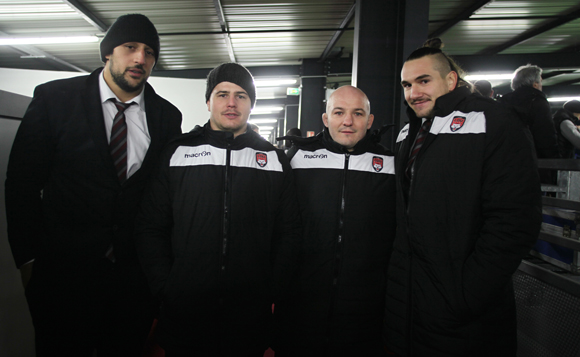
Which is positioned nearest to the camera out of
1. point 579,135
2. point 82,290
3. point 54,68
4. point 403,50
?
point 82,290

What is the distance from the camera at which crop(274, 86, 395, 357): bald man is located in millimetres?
1675

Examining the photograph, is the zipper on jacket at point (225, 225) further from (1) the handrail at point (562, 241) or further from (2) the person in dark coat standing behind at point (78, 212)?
(1) the handrail at point (562, 241)

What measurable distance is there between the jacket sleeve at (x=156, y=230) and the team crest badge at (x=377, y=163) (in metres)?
1.13

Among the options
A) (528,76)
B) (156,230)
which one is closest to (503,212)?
(156,230)

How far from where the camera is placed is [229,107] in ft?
5.52

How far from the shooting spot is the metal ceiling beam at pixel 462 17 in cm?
588

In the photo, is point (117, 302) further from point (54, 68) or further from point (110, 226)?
point (54, 68)

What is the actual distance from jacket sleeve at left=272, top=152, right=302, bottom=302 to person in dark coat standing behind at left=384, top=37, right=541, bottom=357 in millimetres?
515

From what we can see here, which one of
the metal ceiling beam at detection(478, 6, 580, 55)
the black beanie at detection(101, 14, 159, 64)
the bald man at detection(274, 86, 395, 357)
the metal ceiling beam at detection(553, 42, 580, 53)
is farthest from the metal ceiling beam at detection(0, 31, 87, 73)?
the metal ceiling beam at detection(553, 42, 580, 53)

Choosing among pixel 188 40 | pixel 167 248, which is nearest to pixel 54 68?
pixel 188 40

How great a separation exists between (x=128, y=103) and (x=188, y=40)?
648cm

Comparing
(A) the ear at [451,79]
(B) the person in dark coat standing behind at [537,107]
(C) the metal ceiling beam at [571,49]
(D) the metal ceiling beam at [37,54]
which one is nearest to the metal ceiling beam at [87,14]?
(D) the metal ceiling beam at [37,54]

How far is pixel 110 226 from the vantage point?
155 centimetres

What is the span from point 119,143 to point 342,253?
1.32m
